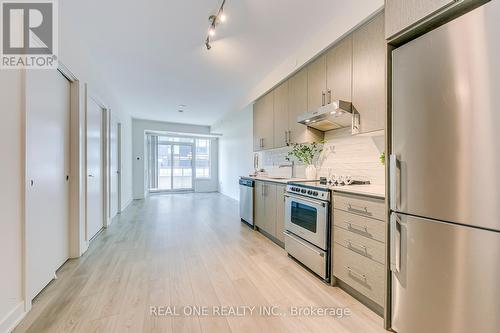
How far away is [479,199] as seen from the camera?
951 millimetres

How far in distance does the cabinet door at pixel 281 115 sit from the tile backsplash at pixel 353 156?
65 cm

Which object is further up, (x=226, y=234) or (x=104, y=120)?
(x=104, y=120)

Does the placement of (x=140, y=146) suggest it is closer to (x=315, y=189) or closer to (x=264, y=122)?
(x=264, y=122)

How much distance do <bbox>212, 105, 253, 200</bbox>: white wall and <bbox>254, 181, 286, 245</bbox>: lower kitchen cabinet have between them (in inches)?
90.1

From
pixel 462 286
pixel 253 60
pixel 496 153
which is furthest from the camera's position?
pixel 253 60

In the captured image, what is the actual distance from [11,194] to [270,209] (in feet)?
8.73

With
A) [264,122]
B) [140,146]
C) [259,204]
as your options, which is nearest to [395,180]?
[259,204]

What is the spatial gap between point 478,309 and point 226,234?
2.91m

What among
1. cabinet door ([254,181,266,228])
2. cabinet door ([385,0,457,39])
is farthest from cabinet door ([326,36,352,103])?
cabinet door ([254,181,266,228])

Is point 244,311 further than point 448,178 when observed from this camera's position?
Yes

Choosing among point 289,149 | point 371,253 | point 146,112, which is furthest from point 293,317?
point 146,112

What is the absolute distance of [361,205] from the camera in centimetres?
170

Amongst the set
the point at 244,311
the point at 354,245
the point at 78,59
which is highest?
the point at 78,59

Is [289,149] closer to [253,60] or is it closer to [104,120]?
[253,60]
